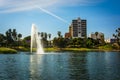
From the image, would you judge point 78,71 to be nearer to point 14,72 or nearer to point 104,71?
point 104,71

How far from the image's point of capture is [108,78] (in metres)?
64.4

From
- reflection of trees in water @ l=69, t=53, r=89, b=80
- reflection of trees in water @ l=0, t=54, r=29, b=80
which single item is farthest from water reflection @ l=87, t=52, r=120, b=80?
reflection of trees in water @ l=0, t=54, r=29, b=80

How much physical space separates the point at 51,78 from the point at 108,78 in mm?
12712

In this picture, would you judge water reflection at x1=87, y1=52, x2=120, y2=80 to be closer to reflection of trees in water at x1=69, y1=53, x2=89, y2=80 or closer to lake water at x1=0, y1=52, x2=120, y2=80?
lake water at x1=0, y1=52, x2=120, y2=80

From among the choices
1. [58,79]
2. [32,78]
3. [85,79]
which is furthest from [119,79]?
[32,78]

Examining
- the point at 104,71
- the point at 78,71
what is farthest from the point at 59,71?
the point at 104,71

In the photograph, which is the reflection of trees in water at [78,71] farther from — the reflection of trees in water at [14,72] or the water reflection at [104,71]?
the reflection of trees in water at [14,72]

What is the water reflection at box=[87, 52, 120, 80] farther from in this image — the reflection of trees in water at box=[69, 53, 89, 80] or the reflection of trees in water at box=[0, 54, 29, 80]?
the reflection of trees in water at box=[0, 54, 29, 80]

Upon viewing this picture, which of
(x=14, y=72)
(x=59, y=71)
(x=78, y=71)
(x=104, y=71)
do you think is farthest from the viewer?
(x=78, y=71)

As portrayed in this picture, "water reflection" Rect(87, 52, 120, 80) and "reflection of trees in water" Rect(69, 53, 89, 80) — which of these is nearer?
"water reflection" Rect(87, 52, 120, 80)

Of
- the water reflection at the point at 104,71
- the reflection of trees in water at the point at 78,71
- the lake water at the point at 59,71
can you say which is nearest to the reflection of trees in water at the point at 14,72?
the lake water at the point at 59,71

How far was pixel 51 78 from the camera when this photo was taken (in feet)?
211

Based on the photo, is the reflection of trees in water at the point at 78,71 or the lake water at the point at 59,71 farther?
the reflection of trees in water at the point at 78,71

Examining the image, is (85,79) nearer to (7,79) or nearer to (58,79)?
(58,79)
